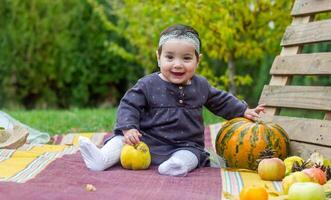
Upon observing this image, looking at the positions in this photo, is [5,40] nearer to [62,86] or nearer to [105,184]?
[62,86]

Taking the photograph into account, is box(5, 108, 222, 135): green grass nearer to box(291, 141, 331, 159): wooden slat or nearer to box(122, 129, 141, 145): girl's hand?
box(122, 129, 141, 145): girl's hand

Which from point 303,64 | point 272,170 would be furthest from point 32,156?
point 303,64

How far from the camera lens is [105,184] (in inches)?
129

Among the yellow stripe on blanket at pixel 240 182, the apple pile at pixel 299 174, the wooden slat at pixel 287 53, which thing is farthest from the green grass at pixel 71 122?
the apple pile at pixel 299 174

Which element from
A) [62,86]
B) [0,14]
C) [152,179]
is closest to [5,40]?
[0,14]

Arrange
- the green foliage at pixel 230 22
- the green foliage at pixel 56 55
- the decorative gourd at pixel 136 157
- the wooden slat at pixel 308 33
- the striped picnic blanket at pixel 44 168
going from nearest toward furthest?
the striped picnic blanket at pixel 44 168 < the decorative gourd at pixel 136 157 < the wooden slat at pixel 308 33 < the green foliage at pixel 230 22 < the green foliage at pixel 56 55

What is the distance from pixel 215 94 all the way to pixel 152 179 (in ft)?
3.39

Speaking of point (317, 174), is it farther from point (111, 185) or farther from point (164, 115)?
point (164, 115)

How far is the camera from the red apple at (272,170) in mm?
3568

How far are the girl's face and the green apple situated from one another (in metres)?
1.40

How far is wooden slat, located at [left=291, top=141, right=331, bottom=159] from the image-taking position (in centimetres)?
399

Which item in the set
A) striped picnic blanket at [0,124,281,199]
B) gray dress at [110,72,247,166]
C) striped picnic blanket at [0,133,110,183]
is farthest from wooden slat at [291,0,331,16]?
striped picnic blanket at [0,133,110,183]

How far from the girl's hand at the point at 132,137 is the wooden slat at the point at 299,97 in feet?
3.85

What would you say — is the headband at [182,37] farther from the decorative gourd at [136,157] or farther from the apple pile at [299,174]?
the apple pile at [299,174]
